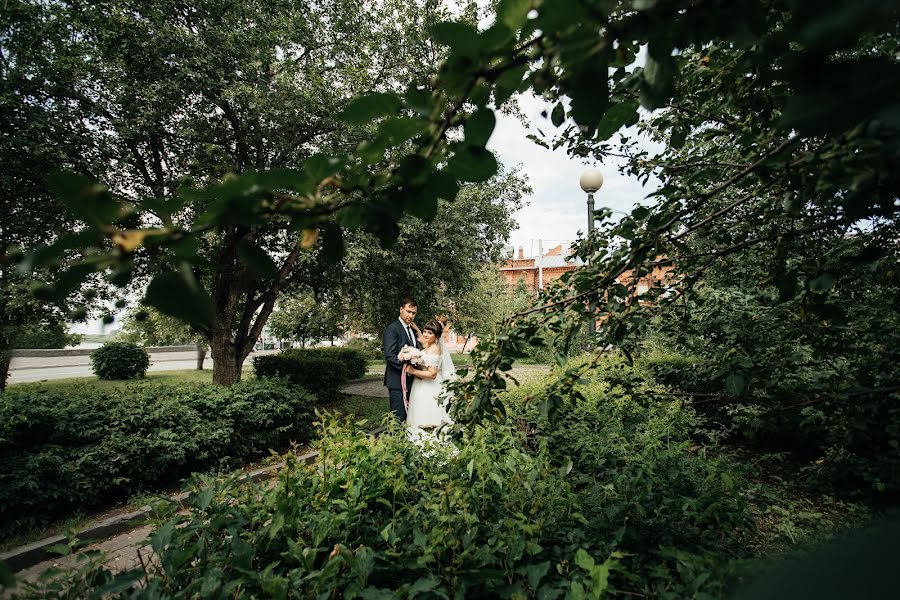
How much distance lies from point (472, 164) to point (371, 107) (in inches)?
9.7

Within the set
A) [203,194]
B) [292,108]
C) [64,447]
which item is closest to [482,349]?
[203,194]

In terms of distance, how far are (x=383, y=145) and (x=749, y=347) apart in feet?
11.2

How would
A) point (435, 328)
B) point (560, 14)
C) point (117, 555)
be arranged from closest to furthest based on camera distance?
point (560, 14) < point (117, 555) < point (435, 328)

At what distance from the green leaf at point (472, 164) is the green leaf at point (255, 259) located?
0.44m

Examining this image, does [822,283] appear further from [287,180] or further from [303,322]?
[303,322]

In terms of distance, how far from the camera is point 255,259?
0.80 m

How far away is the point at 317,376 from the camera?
10781mm

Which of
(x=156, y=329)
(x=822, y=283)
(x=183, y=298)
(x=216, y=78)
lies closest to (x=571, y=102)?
(x=183, y=298)

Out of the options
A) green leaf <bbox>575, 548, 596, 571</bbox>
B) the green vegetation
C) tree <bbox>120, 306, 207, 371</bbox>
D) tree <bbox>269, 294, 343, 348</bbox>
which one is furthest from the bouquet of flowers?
tree <bbox>269, 294, 343, 348</bbox>

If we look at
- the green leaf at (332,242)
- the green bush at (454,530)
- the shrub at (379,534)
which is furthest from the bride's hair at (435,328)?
the green leaf at (332,242)

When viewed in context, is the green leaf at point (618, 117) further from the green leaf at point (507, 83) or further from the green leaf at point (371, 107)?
the green leaf at point (371, 107)

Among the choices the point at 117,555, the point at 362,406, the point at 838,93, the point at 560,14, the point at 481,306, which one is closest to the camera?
the point at 838,93

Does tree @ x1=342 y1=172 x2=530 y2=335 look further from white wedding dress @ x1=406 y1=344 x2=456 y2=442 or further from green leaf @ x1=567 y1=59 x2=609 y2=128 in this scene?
green leaf @ x1=567 y1=59 x2=609 y2=128

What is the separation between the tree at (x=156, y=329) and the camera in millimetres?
882
